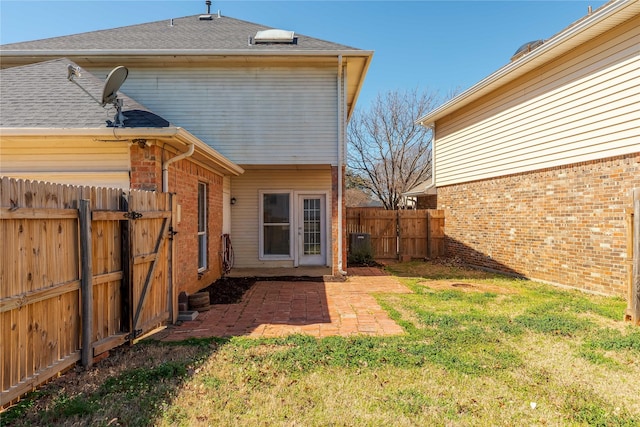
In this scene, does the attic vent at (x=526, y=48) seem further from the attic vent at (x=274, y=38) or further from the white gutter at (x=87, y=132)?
the white gutter at (x=87, y=132)

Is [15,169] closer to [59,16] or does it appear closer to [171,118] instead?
[171,118]

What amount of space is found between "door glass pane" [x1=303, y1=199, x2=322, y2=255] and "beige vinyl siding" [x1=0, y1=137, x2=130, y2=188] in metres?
5.71

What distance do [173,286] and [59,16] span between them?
26.4ft

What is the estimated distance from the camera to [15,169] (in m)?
5.57

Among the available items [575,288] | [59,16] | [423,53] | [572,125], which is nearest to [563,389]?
[575,288]

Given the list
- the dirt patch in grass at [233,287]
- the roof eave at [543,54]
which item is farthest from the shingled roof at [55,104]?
the roof eave at [543,54]

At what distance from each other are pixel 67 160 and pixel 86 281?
315 centimetres

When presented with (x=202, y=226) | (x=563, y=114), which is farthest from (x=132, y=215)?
(x=563, y=114)

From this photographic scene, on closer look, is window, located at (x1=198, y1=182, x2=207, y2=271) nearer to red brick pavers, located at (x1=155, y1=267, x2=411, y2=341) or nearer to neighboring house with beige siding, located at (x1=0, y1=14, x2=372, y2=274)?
neighboring house with beige siding, located at (x1=0, y1=14, x2=372, y2=274)

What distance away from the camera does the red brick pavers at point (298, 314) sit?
461 cm

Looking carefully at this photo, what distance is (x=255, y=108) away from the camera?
27.4 ft

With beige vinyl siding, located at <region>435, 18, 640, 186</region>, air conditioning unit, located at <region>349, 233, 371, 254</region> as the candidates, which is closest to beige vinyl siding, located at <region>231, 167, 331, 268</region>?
air conditioning unit, located at <region>349, 233, 371, 254</region>

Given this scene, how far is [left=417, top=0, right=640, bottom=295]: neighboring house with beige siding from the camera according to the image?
6320mm

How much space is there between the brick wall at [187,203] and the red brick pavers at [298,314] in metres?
0.92
